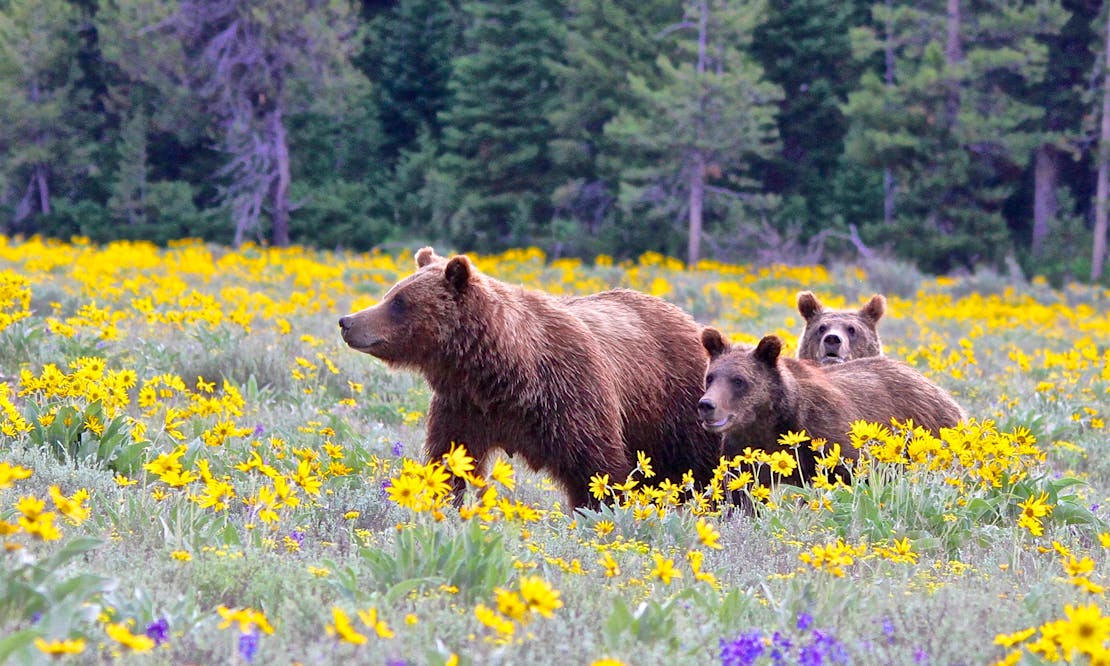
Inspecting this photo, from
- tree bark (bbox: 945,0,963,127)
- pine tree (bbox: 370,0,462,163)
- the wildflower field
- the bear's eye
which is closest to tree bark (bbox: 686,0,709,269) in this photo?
tree bark (bbox: 945,0,963,127)

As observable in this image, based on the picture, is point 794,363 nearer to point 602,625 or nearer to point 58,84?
point 602,625

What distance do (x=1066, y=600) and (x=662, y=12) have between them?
24.8 meters

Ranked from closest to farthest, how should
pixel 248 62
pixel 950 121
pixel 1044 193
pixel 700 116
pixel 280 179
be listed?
pixel 700 116 < pixel 950 121 < pixel 248 62 < pixel 1044 193 < pixel 280 179

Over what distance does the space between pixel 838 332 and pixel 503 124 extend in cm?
2167

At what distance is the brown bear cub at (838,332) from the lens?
7516 millimetres

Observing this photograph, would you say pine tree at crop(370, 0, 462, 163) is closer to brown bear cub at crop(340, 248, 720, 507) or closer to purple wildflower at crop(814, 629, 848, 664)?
brown bear cub at crop(340, 248, 720, 507)

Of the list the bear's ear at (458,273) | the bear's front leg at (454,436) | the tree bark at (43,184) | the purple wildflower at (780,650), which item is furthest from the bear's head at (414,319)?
the tree bark at (43,184)

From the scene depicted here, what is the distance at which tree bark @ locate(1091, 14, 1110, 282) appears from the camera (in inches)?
900

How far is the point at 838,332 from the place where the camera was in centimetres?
756

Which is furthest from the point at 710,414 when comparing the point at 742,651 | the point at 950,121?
the point at 950,121

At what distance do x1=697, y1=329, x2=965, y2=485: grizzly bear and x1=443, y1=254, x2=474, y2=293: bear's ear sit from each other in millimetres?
1171

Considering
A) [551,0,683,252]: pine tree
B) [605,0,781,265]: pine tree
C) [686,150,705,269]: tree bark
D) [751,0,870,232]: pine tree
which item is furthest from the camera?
[751,0,870,232]: pine tree

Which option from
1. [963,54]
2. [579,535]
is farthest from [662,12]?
[579,535]

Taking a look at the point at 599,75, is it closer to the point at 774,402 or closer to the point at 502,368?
the point at 774,402
